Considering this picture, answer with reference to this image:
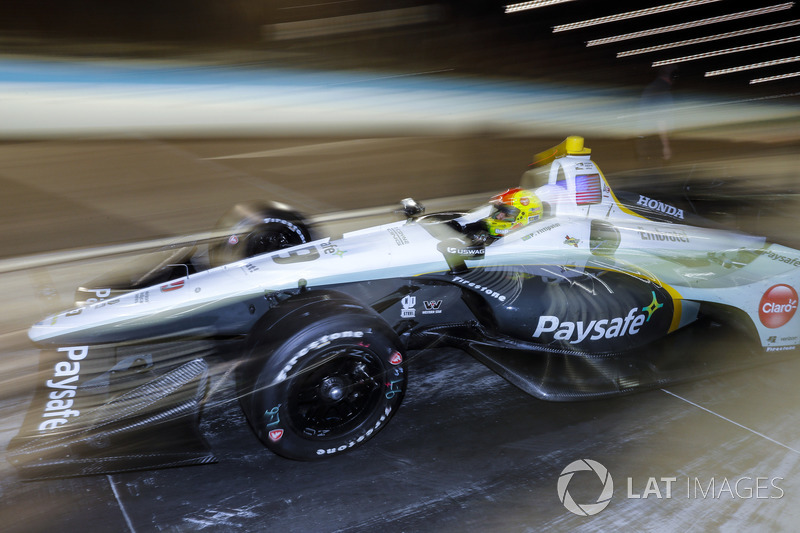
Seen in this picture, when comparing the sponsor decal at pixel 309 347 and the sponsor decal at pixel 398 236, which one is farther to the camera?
the sponsor decal at pixel 398 236

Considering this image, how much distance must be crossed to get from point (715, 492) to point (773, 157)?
1128 cm

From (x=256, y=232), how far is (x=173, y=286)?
3.51 ft

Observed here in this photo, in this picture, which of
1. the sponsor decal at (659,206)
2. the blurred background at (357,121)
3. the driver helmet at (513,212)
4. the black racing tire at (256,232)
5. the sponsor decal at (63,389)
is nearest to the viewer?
the sponsor decal at (63,389)

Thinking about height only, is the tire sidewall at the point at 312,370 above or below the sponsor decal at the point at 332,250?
below

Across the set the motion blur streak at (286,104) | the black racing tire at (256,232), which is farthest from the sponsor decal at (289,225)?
the motion blur streak at (286,104)

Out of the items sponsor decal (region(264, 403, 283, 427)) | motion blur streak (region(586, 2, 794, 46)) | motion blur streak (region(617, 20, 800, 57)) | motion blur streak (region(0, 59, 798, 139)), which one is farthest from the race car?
motion blur streak (region(617, 20, 800, 57))

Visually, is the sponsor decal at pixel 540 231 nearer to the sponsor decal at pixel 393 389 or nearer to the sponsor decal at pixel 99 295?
the sponsor decal at pixel 393 389

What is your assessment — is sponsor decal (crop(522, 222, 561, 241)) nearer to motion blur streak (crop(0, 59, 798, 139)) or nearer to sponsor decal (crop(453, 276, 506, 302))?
sponsor decal (crop(453, 276, 506, 302))

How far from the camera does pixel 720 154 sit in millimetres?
12305

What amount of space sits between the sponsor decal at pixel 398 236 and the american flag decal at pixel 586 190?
3.75ft

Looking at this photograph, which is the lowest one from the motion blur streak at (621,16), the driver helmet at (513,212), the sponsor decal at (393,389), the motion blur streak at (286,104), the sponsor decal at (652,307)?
the sponsor decal at (393,389)

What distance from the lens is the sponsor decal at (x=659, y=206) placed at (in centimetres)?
395

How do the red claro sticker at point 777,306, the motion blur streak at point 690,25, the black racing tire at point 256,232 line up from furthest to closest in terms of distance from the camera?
the motion blur streak at point 690,25 < the black racing tire at point 256,232 < the red claro sticker at point 777,306

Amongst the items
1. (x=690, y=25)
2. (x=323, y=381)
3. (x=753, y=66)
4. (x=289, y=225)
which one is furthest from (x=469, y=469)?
(x=753, y=66)
